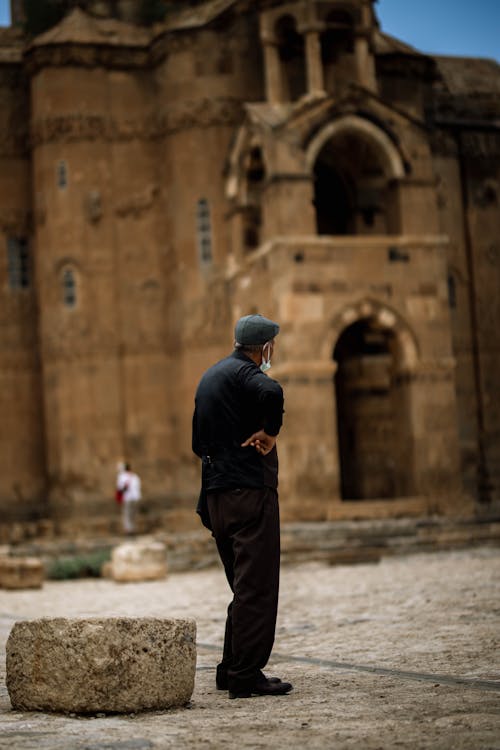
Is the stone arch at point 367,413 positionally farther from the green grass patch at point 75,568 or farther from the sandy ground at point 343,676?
the sandy ground at point 343,676

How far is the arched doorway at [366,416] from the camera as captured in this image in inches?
1056

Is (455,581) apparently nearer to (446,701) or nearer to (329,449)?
(446,701)

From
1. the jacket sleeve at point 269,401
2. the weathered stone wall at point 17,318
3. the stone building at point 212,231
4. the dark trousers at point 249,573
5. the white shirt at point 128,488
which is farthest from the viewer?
the weathered stone wall at point 17,318

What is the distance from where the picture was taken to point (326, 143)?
27.3 metres

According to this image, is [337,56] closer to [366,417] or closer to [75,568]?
[366,417]

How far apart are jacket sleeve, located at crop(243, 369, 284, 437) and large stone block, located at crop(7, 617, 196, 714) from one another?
124 cm

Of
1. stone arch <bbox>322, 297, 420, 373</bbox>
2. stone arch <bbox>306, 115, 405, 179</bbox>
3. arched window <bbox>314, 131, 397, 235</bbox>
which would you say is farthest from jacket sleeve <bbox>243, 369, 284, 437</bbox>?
arched window <bbox>314, 131, 397, 235</bbox>

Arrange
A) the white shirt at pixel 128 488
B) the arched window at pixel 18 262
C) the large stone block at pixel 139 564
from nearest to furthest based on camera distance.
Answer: the large stone block at pixel 139 564 < the white shirt at pixel 128 488 < the arched window at pixel 18 262

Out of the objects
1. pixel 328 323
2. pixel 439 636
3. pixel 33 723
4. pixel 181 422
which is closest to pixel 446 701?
pixel 33 723

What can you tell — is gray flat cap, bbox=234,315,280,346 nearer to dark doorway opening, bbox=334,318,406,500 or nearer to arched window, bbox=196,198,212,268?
dark doorway opening, bbox=334,318,406,500

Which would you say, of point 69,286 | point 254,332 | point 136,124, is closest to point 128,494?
point 69,286

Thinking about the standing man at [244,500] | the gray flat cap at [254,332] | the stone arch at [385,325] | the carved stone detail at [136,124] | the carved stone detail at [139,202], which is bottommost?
the standing man at [244,500]

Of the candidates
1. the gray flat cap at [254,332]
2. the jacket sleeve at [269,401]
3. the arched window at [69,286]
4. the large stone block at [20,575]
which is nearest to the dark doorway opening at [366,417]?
the arched window at [69,286]

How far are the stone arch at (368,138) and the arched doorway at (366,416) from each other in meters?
3.37
